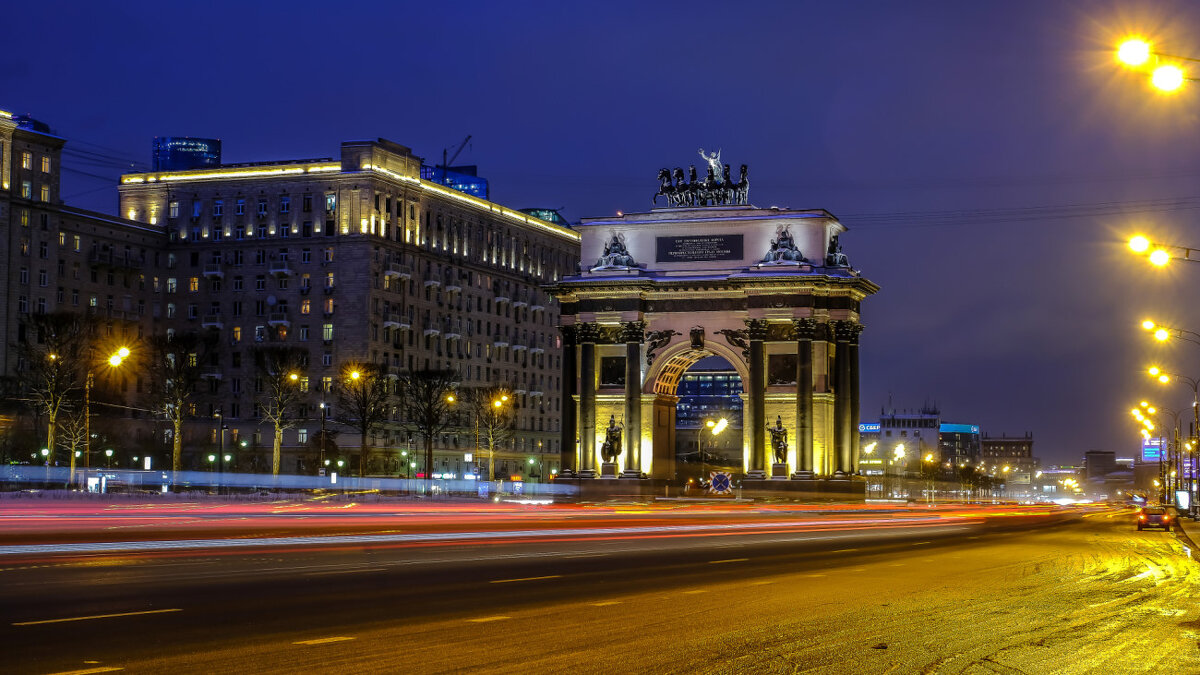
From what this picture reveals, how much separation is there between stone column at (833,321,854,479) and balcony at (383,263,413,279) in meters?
57.7

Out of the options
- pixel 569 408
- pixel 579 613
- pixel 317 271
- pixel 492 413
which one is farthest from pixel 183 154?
pixel 579 613

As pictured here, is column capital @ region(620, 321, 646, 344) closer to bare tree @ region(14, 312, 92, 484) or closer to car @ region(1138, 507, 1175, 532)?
car @ region(1138, 507, 1175, 532)

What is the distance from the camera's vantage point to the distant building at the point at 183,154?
15850cm

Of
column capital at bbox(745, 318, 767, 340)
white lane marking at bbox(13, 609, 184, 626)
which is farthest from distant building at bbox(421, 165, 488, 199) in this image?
white lane marking at bbox(13, 609, 184, 626)

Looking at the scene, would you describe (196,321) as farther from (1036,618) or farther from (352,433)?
(1036,618)

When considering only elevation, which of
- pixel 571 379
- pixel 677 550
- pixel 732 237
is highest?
pixel 732 237

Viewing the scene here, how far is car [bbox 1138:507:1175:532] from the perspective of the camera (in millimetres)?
73188

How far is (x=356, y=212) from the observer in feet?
463

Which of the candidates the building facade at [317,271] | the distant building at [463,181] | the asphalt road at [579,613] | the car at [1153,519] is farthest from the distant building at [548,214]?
the asphalt road at [579,613]

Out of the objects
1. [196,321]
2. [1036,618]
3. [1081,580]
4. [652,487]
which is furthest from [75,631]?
[196,321]

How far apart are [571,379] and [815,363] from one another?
1557 cm

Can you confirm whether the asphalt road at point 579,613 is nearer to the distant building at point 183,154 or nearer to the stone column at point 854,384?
the stone column at point 854,384

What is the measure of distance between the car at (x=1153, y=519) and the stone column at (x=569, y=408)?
121 feet

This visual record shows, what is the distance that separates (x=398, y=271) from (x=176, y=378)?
37.5m
